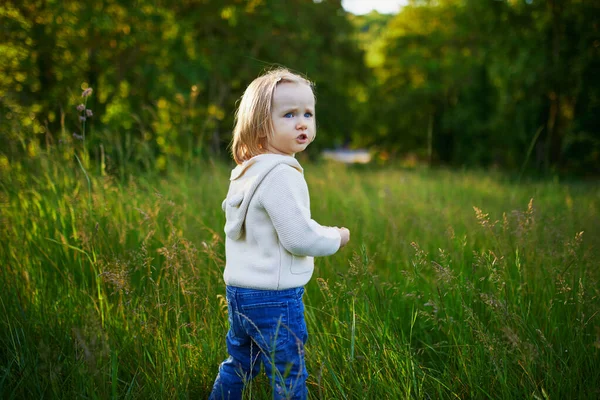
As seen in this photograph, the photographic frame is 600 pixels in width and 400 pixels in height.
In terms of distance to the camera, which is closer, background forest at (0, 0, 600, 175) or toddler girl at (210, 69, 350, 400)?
toddler girl at (210, 69, 350, 400)

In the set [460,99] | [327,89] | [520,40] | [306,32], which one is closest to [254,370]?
[306,32]

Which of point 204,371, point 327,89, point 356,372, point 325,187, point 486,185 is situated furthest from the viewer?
point 327,89

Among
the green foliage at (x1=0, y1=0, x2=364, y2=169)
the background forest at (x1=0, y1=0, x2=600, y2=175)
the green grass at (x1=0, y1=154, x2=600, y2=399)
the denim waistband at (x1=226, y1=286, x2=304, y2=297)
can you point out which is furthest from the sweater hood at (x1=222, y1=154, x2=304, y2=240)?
the green foliage at (x1=0, y1=0, x2=364, y2=169)

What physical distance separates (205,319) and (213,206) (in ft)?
5.31

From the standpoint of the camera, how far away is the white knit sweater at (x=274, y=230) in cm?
160

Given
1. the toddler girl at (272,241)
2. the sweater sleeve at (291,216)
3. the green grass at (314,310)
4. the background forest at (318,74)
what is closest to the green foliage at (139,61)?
the background forest at (318,74)

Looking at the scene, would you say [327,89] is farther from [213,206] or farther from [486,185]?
[213,206]

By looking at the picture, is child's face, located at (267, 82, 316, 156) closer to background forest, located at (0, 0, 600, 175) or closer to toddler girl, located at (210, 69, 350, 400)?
toddler girl, located at (210, 69, 350, 400)

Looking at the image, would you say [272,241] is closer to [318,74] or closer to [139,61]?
[139,61]

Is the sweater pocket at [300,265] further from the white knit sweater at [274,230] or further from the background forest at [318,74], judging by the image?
the background forest at [318,74]

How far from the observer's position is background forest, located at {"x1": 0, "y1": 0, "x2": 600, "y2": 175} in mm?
6680

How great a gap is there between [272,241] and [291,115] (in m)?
0.49

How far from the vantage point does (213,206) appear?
12.1 ft

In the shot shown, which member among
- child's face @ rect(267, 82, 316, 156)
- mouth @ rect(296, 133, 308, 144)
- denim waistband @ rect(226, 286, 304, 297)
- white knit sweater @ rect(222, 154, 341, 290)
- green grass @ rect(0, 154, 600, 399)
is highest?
child's face @ rect(267, 82, 316, 156)
